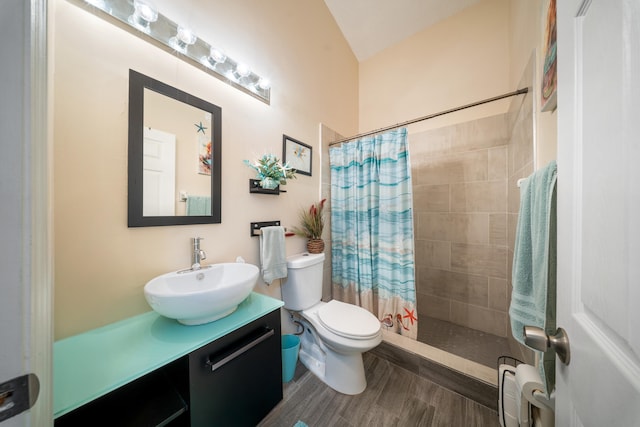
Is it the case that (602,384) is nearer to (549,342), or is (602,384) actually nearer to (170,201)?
(549,342)

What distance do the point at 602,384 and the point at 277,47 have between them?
2142mm

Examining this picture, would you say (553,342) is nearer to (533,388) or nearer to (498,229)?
(533,388)

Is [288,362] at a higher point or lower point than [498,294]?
lower

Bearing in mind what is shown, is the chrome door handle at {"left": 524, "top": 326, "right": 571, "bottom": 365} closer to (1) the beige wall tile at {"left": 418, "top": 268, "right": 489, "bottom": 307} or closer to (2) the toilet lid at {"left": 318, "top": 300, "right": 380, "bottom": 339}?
(2) the toilet lid at {"left": 318, "top": 300, "right": 380, "bottom": 339}

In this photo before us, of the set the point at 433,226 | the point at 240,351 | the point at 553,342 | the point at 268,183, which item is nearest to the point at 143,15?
the point at 268,183

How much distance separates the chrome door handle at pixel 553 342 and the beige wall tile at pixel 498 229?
5.33 ft

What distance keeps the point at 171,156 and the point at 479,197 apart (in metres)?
2.36

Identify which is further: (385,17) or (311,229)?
(385,17)

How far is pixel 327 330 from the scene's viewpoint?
1303 millimetres

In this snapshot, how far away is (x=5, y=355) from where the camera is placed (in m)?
0.30

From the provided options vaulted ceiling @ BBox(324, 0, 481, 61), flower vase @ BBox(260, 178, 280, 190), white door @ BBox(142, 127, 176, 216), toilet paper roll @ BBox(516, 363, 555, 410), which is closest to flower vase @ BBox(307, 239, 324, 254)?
flower vase @ BBox(260, 178, 280, 190)

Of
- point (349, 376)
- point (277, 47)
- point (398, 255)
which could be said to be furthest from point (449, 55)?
point (349, 376)

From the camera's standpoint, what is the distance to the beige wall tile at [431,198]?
2018mm

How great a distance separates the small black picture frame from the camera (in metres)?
1.62
